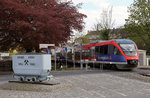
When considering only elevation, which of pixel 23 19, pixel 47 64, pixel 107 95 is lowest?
pixel 107 95

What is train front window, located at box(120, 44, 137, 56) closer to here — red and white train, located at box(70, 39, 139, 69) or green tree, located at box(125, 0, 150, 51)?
red and white train, located at box(70, 39, 139, 69)

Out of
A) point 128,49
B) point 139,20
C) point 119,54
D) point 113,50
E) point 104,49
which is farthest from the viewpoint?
point 139,20

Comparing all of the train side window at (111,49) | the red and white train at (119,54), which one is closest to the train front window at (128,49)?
the red and white train at (119,54)

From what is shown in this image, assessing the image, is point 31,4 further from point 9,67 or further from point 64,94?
point 64,94

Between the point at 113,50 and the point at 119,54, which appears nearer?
the point at 119,54

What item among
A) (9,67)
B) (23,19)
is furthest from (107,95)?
(9,67)

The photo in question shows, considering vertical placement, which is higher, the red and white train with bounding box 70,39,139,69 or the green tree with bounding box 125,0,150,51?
the green tree with bounding box 125,0,150,51

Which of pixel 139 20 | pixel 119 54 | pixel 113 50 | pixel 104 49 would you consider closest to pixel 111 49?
pixel 113 50

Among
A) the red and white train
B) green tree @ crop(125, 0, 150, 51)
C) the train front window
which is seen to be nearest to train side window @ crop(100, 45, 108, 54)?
the red and white train

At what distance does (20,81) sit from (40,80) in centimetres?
124

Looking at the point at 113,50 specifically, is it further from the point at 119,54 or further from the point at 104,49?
the point at 104,49

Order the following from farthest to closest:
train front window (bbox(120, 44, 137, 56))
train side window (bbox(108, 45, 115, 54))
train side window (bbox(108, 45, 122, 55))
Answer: train side window (bbox(108, 45, 115, 54))
train side window (bbox(108, 45, 122, 55))
train front window (bbox(120, 44, 137, 56))

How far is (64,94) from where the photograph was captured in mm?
9664

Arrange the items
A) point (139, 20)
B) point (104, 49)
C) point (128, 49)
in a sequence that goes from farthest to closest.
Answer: point (139, 20) → point (104, 49) → point (128, 49)
